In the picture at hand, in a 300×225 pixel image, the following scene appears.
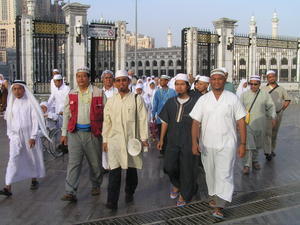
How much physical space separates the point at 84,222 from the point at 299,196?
3.11m

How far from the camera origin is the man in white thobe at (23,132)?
568 centimetres

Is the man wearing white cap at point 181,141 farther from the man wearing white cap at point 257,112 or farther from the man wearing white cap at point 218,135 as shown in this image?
the man wearing white cap at point 257,112

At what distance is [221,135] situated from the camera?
14.9ft

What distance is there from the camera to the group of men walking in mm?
4605

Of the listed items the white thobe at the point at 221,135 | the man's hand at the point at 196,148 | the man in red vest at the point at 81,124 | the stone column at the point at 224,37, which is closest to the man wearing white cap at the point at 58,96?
the man in red vest at the point at 81,124

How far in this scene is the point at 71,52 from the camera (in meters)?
15.7

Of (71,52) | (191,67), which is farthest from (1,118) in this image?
(191,67)

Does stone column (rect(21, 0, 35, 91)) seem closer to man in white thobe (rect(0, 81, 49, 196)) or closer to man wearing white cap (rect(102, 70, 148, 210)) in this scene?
man in white thobe (rect(0, 81, 49, 196))

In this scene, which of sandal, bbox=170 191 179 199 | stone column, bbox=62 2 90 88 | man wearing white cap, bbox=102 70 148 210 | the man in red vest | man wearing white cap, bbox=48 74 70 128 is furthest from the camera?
stone column, bbox=62 2 90 88

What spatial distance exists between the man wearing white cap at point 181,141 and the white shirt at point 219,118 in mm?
333

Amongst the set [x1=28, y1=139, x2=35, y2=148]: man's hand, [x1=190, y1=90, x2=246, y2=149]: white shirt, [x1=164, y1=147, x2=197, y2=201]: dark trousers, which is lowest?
[x1=164, y1=147, x2=197, y2=201]: dark trousers

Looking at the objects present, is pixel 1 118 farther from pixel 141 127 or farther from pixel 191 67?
pixel 141 127

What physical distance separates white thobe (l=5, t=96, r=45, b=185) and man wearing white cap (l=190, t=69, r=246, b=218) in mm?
2518

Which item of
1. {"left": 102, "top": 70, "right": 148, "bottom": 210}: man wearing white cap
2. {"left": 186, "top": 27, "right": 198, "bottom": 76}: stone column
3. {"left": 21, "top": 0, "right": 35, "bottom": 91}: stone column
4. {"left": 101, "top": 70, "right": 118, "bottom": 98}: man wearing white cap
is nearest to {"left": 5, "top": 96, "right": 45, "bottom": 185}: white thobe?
{"left": 102, "top": 70, "right": 148, "bottom": 210}: man wearing white cap
